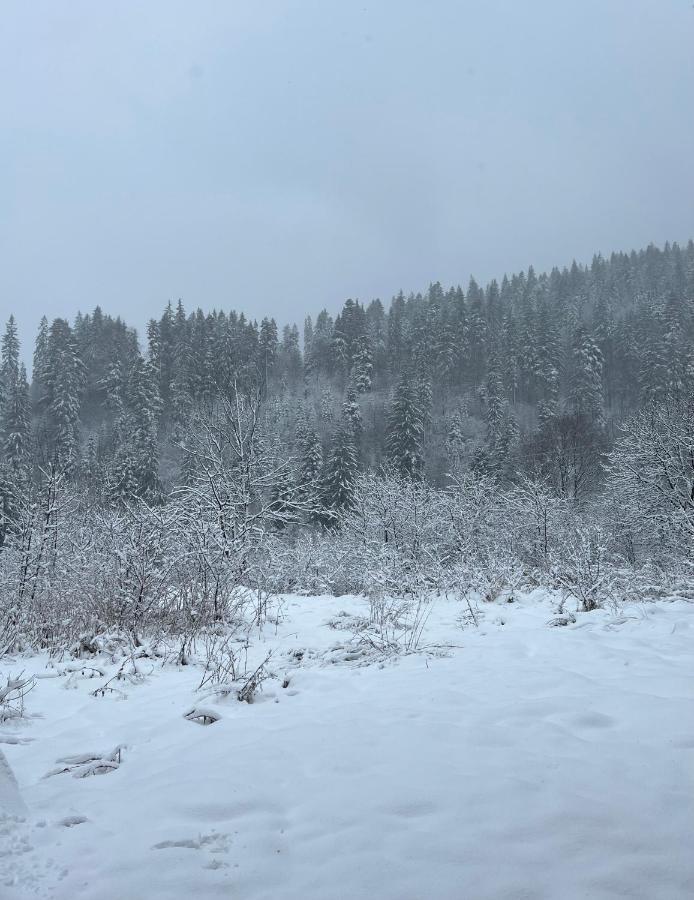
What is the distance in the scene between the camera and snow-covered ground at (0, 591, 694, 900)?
1981 millimetres

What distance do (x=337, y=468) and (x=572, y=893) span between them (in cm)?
3753

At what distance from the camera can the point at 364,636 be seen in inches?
252

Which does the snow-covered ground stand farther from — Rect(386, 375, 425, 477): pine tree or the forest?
Rect(386, 375, 425, 477): pine tree

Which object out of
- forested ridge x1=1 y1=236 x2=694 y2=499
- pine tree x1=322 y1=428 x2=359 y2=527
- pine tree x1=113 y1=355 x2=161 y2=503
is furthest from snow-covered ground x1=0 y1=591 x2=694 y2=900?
forested ridge x1=1 y1=236 x2=694 y2=499

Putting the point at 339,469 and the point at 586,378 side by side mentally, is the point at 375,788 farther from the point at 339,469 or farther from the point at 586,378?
the point at 586,378

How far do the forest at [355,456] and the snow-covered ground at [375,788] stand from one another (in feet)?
6.90

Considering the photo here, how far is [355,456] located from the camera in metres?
41.7

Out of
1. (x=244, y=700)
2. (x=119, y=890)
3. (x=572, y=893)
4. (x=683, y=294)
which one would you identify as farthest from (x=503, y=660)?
(x=683, y=294)

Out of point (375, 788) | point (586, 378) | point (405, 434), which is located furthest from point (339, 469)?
point (375, 788)

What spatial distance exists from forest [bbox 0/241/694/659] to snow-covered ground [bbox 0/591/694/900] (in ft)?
6.90

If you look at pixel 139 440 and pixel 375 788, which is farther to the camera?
pixel 139 440

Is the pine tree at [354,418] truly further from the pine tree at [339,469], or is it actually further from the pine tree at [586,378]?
the pine tree at [586,378]

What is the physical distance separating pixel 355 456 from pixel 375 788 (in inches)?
1537

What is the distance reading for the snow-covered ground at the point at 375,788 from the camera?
1981 millimetres
